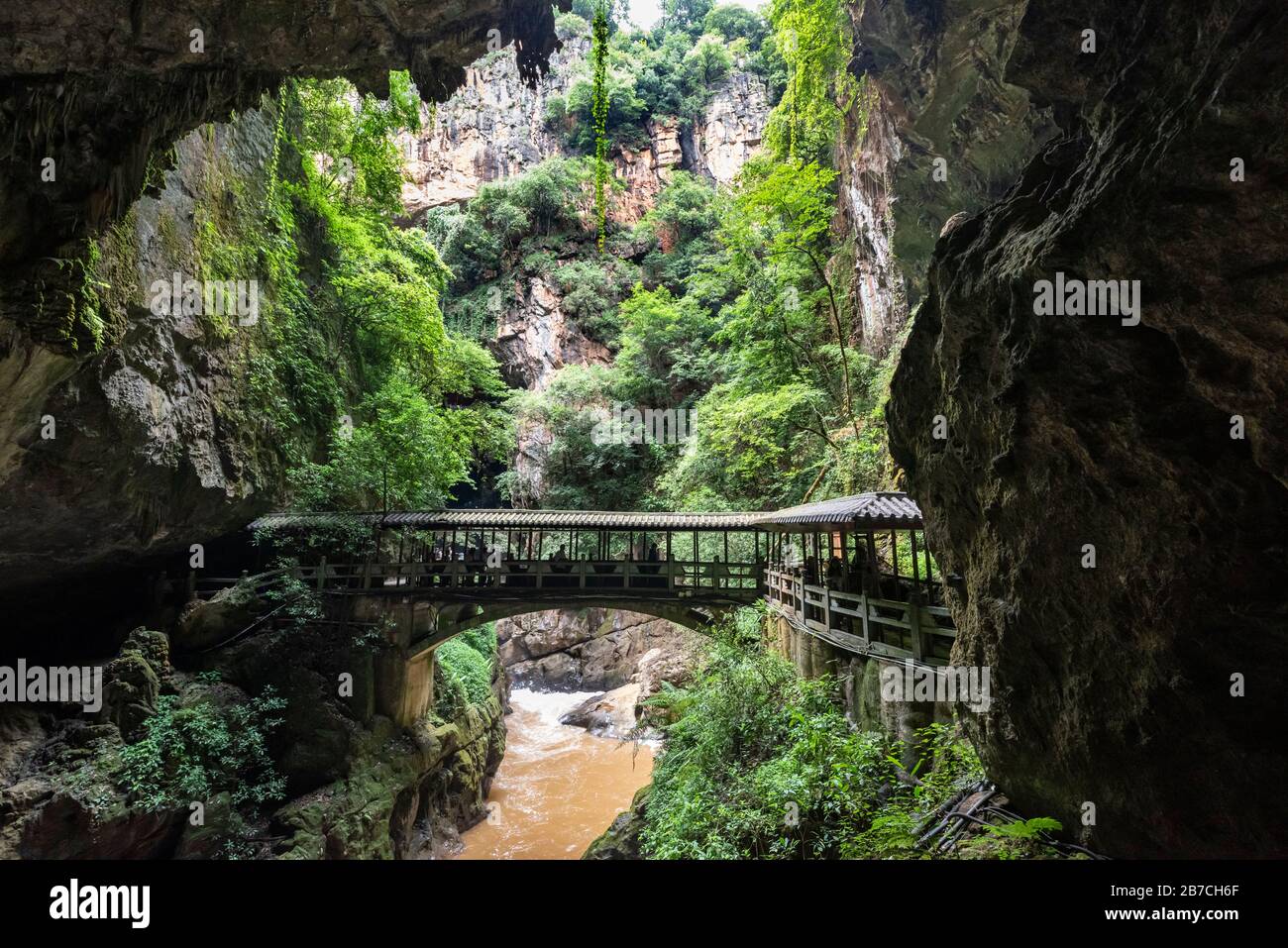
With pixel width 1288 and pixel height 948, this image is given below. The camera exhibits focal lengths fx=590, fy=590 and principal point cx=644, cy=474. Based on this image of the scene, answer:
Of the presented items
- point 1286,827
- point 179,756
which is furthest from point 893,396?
point 179,756

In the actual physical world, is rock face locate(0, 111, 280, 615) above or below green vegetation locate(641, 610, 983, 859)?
above

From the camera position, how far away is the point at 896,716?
23.4 ft

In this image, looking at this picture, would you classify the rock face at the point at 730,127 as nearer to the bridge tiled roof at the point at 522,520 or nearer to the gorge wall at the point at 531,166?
Answer: the gorge wall at the point at 531,166

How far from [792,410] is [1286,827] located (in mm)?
15411

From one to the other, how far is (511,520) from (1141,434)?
1343 cm

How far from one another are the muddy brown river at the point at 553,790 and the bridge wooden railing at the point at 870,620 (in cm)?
602

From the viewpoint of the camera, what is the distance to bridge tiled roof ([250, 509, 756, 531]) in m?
14.3

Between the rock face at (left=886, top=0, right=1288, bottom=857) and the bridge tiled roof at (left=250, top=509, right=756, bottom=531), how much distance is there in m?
9.45

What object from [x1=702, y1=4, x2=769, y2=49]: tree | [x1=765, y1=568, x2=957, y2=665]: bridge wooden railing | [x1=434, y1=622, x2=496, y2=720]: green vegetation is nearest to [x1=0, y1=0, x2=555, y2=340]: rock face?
[x1=765, y1=568, x2=957, y2=665]: bridge wooden railing

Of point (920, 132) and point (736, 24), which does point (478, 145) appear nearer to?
point (736, 24)

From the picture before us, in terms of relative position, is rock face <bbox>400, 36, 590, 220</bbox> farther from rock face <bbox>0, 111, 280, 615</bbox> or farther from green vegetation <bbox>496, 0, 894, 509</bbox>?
rock face <bbox>0, 111, 280, 615</bbox>

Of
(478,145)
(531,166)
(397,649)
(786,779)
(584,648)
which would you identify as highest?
(478,145)

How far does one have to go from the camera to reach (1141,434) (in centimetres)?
371

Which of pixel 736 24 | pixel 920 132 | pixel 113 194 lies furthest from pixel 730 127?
pixel 113 194
